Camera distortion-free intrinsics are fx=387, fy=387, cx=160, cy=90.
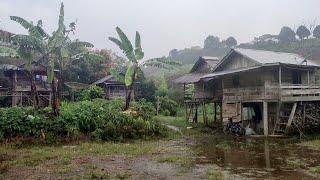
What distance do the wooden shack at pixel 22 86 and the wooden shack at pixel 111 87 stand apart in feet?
19.3

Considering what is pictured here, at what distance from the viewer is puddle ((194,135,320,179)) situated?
13969 mm

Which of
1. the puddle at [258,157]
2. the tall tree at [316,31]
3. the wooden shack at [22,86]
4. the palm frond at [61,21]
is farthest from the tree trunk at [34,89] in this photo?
the tall tree at [316,31]

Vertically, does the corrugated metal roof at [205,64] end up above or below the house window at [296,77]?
above

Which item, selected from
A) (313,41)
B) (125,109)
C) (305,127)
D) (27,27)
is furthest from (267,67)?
(313,41)

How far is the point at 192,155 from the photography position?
18.3 meters

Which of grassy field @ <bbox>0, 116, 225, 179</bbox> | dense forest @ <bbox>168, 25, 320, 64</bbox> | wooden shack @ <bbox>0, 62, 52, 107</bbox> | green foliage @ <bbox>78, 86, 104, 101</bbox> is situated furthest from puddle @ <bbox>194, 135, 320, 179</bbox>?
dense forest @ <bbox>168, 25, 320, 64</bbox>

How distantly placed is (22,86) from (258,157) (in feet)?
92.0

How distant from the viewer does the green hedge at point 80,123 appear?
71.7 ft

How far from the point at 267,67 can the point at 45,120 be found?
1496cm

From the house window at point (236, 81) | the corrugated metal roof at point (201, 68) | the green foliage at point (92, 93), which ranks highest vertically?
the corrugated metal roof at point (201, 68)

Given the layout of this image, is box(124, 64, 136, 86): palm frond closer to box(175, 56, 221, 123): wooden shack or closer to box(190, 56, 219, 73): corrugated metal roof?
box(175, 56, 221, 123): wooden shack

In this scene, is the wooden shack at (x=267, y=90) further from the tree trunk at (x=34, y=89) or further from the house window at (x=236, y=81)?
the tree trunk at (x=34, y=89)

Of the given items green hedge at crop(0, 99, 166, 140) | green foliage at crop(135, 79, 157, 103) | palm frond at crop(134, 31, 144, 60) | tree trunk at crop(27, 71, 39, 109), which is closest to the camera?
green hedge at crop(0, 99, 166, 140)

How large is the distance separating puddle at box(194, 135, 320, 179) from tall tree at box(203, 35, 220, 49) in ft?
201
